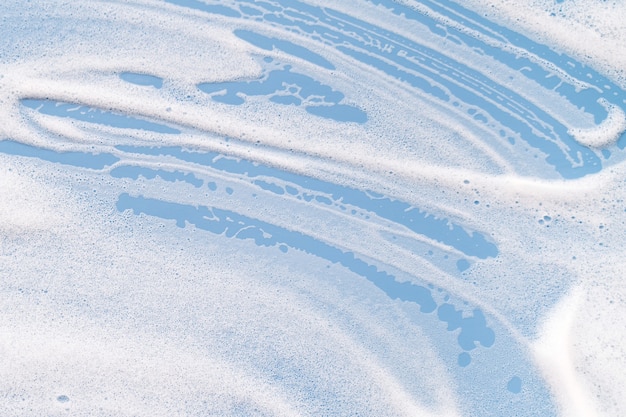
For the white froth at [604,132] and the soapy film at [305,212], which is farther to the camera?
the white froth at [604,132]

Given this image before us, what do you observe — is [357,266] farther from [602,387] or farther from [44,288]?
[44,288]

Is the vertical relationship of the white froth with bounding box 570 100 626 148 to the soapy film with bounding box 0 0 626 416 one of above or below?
above

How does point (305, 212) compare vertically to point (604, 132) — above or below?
below

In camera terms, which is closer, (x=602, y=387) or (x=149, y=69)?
(x=602, y=387)

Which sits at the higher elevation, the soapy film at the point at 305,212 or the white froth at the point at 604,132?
the white froth at the point at 604,132

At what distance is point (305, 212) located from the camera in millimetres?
3240

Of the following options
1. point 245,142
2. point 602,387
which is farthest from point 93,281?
point 602,387

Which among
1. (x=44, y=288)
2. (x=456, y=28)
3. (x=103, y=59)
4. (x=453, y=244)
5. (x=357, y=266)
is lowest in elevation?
(x=44, y=288)

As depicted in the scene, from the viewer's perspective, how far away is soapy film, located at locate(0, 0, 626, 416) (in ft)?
10.0

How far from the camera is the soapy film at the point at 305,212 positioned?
306cm

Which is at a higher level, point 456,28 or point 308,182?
point 456,28

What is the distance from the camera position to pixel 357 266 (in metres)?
3.20

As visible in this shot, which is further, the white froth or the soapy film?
the white froth

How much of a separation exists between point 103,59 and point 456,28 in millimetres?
1969
